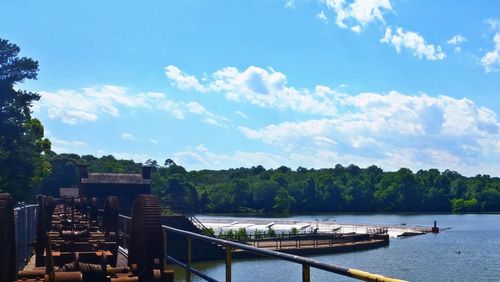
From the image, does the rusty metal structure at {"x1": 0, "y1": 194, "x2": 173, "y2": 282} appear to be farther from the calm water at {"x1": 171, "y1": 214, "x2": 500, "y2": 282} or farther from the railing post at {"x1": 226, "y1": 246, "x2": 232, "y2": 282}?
the calm water at {"x1": 171, "y1": 214, "x2": 500, "y2": 282}

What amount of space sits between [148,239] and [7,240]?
1.37m

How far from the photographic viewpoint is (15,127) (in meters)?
36.8

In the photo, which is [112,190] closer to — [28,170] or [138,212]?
[28,170]

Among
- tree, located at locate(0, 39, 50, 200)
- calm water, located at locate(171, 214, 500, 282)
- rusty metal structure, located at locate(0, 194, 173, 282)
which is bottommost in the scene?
calm water, located at locate(171, 214, 500, 282)

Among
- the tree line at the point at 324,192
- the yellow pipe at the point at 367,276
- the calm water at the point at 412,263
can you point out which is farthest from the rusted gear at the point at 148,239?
the tree line at the point at 324,192

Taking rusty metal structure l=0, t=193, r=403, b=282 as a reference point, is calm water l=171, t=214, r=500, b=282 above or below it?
below

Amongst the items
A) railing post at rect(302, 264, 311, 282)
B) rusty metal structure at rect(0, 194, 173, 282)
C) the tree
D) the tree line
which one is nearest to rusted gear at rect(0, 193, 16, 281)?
rusty metal structure at rect(0, 194, 173, 282)

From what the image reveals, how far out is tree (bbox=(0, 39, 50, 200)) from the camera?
36188 mm

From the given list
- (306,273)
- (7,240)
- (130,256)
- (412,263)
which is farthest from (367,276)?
(412,263)

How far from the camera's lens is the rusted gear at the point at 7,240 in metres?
5.43

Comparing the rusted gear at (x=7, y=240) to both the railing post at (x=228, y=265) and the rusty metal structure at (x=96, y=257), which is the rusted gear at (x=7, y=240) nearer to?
the rusty metal structure at (x=96, y=257)

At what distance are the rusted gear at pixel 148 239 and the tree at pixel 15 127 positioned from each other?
3094 centimetres

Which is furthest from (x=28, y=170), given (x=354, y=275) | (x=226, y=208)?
(x=226, y=208)

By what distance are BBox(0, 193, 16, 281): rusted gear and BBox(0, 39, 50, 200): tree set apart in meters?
31.6
